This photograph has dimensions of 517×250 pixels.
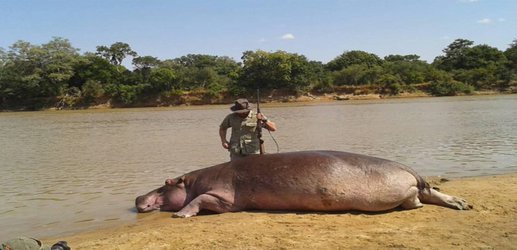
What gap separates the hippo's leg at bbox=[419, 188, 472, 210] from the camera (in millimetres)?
6547

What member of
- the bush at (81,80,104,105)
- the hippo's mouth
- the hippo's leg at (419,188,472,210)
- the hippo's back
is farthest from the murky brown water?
the bush at (81,80,104,105)

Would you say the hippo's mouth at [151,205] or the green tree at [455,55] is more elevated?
the green tree at [455,55]

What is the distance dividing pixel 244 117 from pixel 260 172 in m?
1.34

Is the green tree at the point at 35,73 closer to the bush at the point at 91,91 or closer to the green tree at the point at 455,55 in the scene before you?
the bush at the point at 91,91

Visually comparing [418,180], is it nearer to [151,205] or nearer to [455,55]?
[151,205]

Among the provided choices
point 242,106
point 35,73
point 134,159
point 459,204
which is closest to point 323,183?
point 459,204

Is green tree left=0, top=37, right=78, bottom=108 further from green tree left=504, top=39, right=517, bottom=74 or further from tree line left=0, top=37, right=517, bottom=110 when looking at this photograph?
green tree left=504, top=39, right=517, bottom=74

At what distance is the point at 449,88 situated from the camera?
5531 cm

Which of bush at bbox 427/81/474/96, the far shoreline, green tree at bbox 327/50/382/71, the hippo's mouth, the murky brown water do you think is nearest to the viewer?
the hippo's mouth

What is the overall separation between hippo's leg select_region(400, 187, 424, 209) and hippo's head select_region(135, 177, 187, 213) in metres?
3.28

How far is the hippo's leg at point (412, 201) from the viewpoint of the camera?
6.55 metres

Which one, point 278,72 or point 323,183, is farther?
point 278,72

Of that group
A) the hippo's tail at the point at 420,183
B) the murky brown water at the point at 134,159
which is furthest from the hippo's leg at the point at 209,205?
the hippo's tail at the point at 420,183

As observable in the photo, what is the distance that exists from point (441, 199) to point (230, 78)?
60572 millimetres
